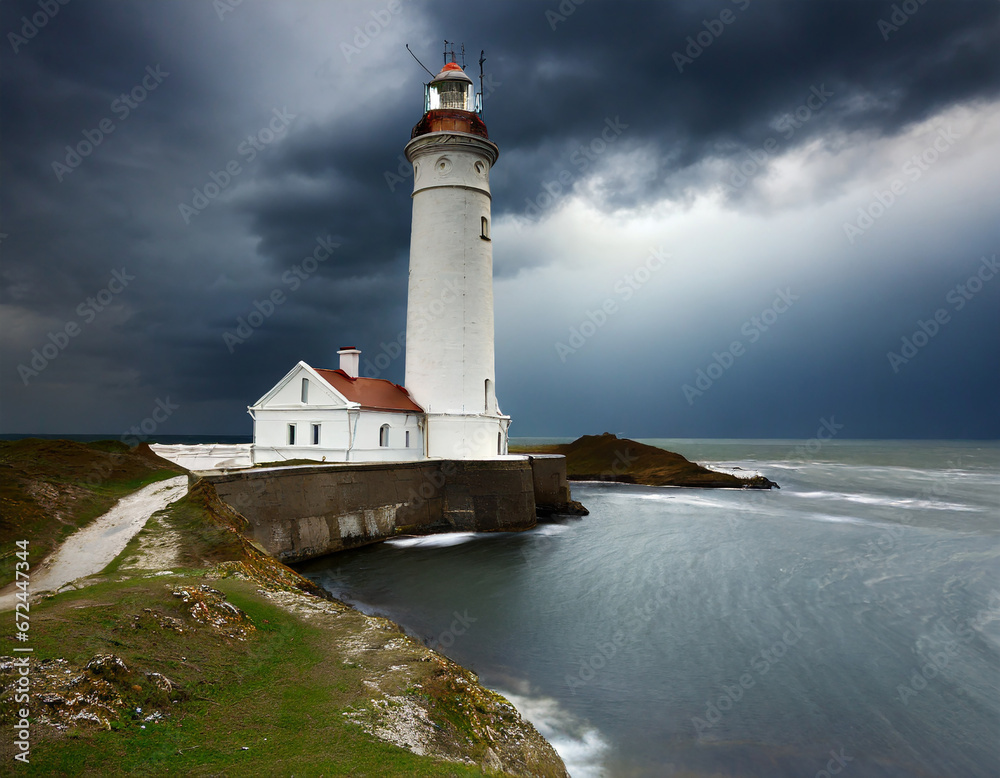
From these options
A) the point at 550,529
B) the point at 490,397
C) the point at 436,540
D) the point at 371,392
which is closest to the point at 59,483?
the point at 371,392

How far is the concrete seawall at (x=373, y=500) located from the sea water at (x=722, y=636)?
0.68 meters

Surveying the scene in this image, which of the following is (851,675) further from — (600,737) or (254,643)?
(254,643)

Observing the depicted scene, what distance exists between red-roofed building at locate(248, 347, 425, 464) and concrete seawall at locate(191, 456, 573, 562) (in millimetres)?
1200

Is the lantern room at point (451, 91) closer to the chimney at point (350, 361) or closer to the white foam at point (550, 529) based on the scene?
the chimney at point (350, 361)

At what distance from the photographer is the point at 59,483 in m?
11.6

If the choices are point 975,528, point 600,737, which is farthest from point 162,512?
point 975,528

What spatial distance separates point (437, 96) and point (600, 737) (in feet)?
69.6

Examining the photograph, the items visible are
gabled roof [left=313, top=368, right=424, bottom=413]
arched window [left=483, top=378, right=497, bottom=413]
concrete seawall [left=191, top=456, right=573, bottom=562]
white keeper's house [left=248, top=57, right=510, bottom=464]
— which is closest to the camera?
concrete seawall [left=191, top=456, right=573, bottom=562]

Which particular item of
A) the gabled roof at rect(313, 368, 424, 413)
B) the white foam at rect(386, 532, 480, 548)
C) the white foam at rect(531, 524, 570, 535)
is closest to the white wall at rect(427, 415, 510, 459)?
the gabled roof at rect(313, 368, 424, 413)

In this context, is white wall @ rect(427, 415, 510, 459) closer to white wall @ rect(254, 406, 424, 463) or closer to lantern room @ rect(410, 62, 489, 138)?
white wall @ rect(254, 406, 424, 463)

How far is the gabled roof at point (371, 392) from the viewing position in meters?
19.1

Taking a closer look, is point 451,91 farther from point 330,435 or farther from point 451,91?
point 330,435

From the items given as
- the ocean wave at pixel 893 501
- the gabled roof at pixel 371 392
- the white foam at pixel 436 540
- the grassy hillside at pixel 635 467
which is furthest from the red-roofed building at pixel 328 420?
the ocean wave at pixel 893 501

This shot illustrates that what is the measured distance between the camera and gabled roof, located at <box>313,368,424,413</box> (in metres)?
19.1
